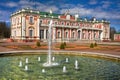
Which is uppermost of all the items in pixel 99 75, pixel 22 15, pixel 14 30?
pixel 22 15

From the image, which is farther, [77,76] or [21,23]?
[21,23]

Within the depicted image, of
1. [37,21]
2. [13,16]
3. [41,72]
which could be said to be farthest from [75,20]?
[41,72]

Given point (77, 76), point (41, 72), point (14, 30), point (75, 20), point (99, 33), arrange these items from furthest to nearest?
point (99, 33) → point (75, 20) → point (14, 30) → point (41, 72) → point (77, 76)

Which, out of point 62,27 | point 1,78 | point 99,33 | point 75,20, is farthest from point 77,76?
point 99,33

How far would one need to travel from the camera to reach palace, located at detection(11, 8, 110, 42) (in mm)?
48281

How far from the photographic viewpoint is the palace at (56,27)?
48.3 meters

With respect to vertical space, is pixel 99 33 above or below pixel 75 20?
below

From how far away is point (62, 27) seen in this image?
54656 mm

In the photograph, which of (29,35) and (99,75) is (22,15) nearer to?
(29,35)

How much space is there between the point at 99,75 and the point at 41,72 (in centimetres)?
391

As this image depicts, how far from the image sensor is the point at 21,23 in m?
47.6

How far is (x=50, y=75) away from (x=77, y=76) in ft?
5.69

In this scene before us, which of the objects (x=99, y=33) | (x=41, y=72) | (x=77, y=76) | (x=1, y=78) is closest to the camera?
(x=1, y=78)

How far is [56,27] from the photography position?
53156 millimetres
